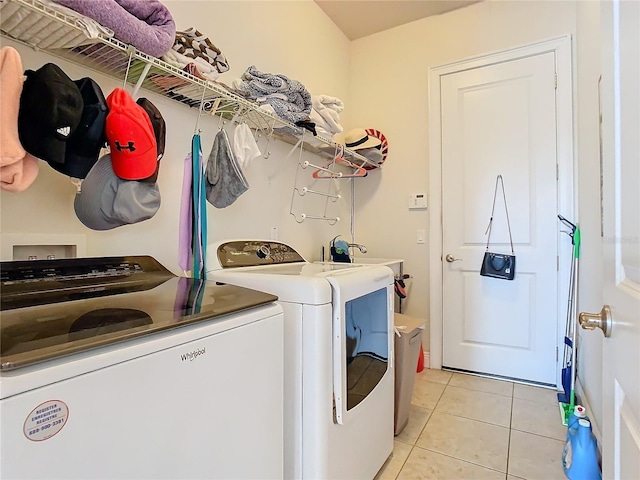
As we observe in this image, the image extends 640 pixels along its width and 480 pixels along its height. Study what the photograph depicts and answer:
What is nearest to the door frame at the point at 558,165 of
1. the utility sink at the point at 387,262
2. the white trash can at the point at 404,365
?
the utility sink at the point at 387,262

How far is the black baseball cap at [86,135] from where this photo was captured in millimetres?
1008

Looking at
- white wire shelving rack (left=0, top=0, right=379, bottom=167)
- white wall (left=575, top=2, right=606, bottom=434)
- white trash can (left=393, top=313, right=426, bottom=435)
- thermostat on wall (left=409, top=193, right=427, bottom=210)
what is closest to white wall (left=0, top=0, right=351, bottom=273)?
white wire shelving rack (left=0, top=0, right=379, bottom=167)

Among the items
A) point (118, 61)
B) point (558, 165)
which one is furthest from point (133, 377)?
point (558, 165)

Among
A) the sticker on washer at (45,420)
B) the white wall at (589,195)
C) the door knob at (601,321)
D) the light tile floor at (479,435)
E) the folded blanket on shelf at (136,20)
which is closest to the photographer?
the sticker on washer at (45,420)

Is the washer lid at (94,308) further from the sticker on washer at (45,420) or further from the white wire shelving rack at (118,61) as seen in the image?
the white wire shelving rack at (118,61)

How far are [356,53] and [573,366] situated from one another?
114 inches

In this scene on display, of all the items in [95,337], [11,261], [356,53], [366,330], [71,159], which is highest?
[356,53]

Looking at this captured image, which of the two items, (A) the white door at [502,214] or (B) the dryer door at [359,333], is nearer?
(B) the dryer door at [359,333]

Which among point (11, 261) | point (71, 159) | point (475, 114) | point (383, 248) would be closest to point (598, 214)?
point (475, 114)

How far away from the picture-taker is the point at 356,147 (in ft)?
9.22

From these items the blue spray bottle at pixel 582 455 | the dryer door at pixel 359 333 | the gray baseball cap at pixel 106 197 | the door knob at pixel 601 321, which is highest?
the gray baseball cap at pixel 106 197

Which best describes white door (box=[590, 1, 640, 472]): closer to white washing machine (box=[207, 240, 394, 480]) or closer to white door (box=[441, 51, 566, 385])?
white washing machine (box=[207, 240, 394, 480])

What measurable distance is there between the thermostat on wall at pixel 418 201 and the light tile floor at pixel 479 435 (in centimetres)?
135

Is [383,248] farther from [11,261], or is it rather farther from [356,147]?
[11,261]
